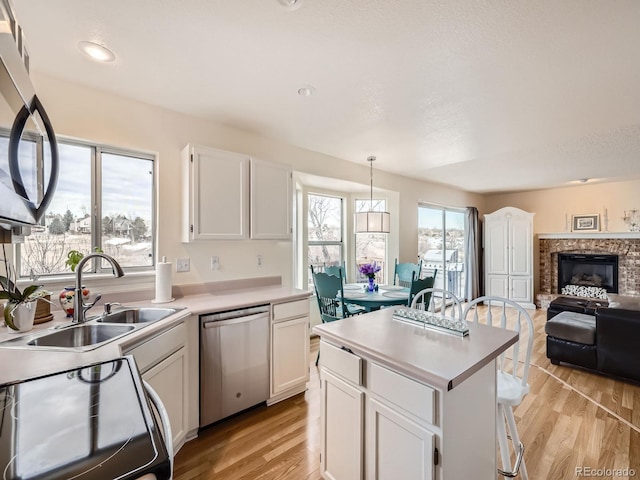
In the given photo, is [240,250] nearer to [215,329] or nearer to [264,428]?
[215,329]

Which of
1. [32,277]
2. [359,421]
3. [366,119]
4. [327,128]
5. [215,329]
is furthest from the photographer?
[327,128]

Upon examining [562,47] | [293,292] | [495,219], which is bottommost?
[293,292]

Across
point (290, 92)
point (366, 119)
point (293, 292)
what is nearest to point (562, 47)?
point (366, 119)

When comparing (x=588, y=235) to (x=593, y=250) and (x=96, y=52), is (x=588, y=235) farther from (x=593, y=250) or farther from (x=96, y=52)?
(x=96, y=52)

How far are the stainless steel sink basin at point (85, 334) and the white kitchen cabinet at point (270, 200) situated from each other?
1.25 meters

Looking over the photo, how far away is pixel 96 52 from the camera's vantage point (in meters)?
1.67

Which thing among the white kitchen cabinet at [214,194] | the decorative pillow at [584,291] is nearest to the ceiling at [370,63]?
the white kitchen cabinet at [214,194]

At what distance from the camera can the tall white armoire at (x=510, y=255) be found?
19.4ft

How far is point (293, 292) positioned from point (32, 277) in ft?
5.86

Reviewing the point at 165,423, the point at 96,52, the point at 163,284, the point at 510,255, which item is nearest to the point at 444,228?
the point at 510,255

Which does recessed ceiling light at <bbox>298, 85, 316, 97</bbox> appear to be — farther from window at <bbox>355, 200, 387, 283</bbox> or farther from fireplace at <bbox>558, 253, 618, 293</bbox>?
fireplace at <bbox>558, 253, 618, 293</bbox>

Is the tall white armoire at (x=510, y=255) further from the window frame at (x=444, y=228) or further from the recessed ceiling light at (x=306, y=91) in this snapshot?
the recessed ceiling light at (x=306, y=91)

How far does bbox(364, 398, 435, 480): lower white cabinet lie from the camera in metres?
1.11

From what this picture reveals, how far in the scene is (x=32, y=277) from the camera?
1854mm
